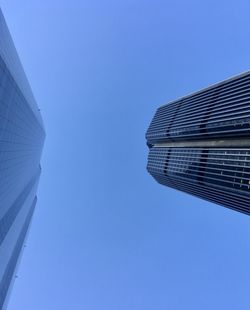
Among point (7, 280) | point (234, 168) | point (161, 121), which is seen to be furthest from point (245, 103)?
point (7, 280)

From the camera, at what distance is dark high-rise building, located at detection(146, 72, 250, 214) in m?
98.4

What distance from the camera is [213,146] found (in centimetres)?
12300

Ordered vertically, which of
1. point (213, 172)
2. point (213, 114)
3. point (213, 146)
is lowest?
point (213, 172)

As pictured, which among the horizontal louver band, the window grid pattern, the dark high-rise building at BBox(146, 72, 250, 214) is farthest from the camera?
the horizontal louver band

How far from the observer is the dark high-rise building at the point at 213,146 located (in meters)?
98.4

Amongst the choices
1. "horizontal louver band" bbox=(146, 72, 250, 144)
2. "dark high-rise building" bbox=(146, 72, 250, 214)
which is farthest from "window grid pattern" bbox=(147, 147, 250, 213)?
"horizontal louver band" bbox=(146, 72, 250, 144)

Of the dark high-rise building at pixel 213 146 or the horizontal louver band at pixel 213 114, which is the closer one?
the dark high-rise building at pixel 213 146

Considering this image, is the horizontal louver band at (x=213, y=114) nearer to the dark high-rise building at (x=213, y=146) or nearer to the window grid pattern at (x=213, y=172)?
the dark high-rise building at (x=213, y=146)

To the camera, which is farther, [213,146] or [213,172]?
[213,146]

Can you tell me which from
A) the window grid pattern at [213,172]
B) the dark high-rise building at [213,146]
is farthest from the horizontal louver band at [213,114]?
the window grid pattern at [213,172]

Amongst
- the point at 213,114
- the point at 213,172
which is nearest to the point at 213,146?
the point at 213,114

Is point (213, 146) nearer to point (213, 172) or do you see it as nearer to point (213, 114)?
point (213, 114)

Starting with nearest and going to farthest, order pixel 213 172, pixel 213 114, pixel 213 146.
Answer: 1. pixel 213 172
2. pixel 213 146
3. pixel 213 114

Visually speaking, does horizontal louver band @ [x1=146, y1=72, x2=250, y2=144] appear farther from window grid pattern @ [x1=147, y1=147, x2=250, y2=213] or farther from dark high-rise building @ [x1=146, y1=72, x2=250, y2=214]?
window grid pattern @ [x1=147, y1=147, x2=250, y2=213]
